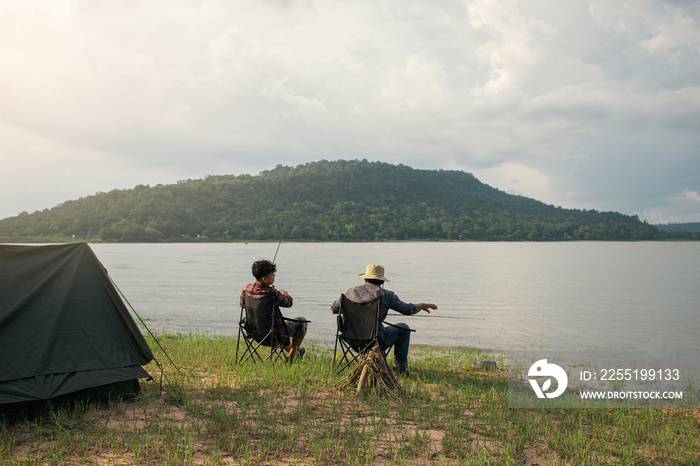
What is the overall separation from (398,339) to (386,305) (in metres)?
0.57

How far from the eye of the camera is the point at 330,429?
14.3ft

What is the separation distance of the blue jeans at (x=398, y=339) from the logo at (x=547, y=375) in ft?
5.45

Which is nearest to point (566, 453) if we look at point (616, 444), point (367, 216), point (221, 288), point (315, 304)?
point (616, 444)

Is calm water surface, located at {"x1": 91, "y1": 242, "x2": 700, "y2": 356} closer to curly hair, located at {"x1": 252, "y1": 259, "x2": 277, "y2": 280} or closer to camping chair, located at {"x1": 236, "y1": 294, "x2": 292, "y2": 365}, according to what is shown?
camping chair, located at {"x1": 236, "y1": 294, "x2": 292, "y2": 365}

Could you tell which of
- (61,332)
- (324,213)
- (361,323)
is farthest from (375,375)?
(324,213)

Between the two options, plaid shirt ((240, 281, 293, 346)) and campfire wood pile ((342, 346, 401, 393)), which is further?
plaid shirt ((240, 281, 293, 346))

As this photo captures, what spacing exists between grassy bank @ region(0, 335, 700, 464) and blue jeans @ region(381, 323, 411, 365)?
62 centimetres

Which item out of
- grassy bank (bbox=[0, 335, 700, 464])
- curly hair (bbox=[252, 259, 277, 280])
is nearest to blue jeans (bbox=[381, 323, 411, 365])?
grassy bank (bbox=[0, 335, 700, 464])

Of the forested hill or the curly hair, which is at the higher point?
the forested hill

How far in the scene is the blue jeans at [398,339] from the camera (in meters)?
6.61

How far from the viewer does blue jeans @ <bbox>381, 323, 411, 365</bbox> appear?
21.7ft

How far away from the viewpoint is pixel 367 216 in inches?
3516

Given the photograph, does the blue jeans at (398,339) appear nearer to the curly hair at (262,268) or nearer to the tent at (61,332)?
the curly hair at (262,268)

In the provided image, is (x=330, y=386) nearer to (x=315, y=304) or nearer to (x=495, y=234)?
(x=315, y=304)
